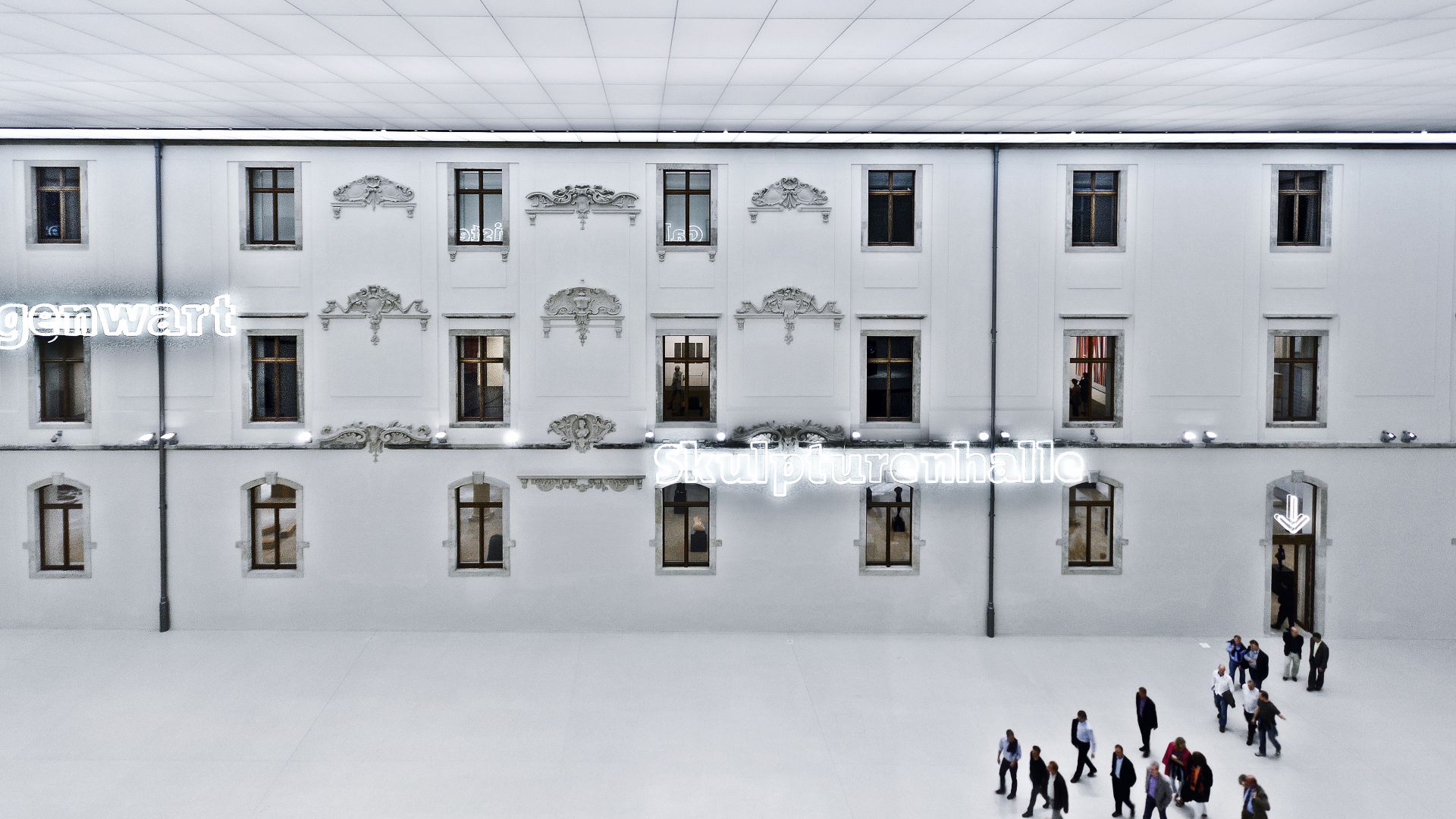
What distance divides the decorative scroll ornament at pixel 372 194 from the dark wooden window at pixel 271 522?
541cm

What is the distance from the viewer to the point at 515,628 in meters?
16.4

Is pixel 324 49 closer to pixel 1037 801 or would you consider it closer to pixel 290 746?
pixel 290 746

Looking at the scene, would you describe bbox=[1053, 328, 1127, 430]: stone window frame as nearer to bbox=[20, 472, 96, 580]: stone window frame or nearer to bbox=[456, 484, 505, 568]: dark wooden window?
bbox=[456, 484, 505, 568]: dark wooden window

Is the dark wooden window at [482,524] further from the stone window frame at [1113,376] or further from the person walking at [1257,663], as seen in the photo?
the person walking at [1257,663]

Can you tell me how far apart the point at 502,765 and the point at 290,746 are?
3168 mm

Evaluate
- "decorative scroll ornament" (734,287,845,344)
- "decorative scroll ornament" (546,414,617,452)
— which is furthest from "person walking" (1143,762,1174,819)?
"decorative scroll ornament" (546,414,617,452)

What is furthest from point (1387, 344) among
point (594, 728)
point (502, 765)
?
point (502, 765)

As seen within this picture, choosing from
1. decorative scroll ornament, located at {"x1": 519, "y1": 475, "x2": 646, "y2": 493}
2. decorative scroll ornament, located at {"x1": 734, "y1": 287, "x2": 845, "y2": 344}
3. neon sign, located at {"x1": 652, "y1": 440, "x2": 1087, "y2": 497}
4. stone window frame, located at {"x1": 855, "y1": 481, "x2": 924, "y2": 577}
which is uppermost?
decorative scroll ornament, located at {"x1": 734, "y1": 287, "x2": 845, "y2": 344}

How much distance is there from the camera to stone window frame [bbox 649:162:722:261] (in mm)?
15930

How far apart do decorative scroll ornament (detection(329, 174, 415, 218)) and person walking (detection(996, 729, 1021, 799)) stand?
44.0 feet

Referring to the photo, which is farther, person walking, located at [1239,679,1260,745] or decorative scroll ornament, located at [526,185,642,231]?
decorative scroll ornament, located at [526,185,642,231]

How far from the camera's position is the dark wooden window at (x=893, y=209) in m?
16.1

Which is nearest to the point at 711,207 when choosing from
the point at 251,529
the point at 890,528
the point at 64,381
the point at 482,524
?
the point at 890,528

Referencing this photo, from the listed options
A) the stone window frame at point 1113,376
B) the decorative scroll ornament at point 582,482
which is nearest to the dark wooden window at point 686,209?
the decorative scroll ornament at point 582,482
